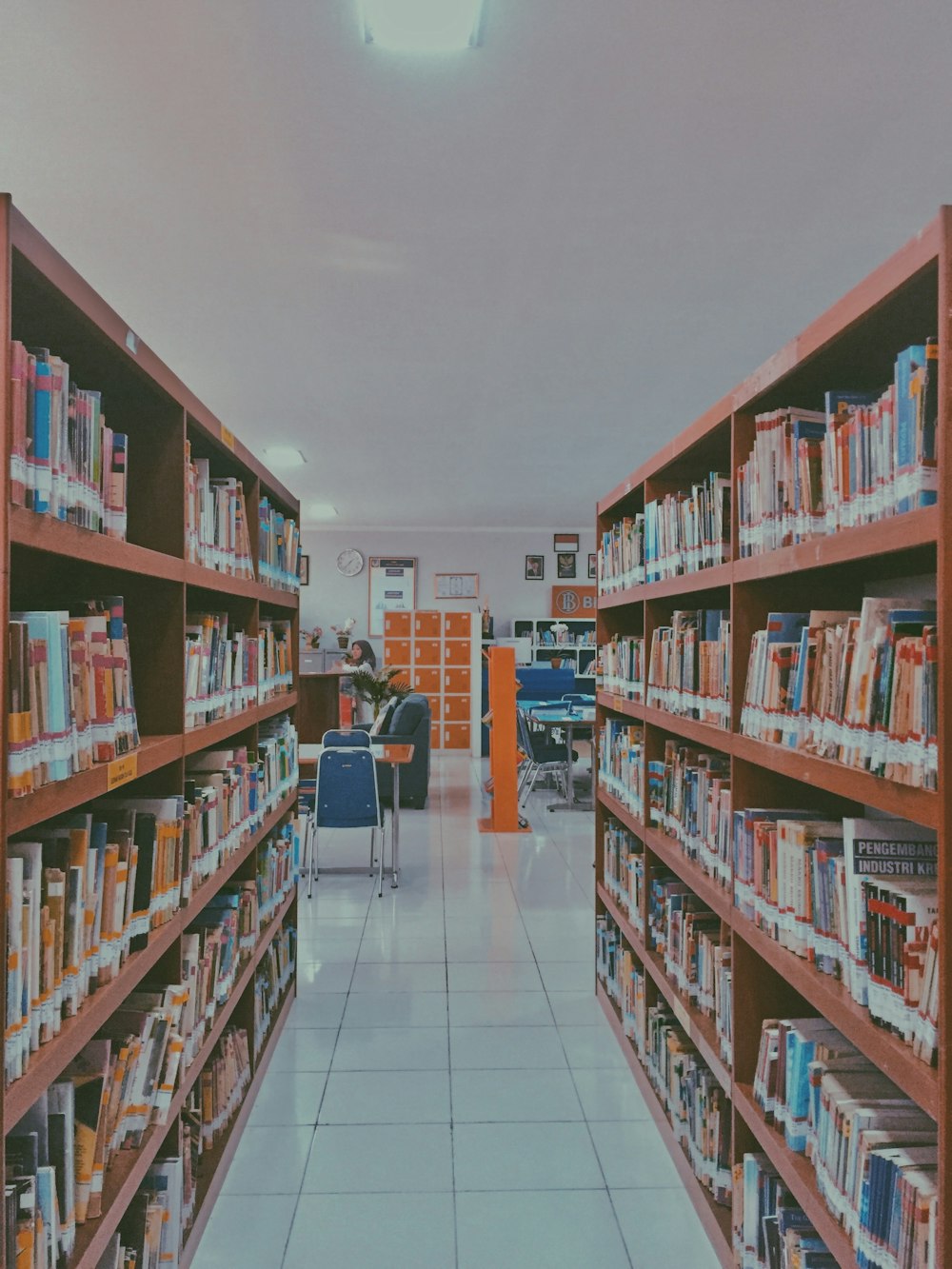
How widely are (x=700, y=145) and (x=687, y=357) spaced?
2.18 metres

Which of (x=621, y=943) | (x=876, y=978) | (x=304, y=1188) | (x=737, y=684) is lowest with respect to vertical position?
(x=304, y=1188)

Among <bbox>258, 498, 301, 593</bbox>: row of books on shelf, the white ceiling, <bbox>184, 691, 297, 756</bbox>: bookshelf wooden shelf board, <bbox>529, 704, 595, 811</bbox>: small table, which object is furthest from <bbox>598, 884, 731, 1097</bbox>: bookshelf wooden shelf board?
<bbox>529, 704, 595, 811</bbox>: small table

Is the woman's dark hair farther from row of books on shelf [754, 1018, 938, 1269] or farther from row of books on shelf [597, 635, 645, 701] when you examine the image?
row of books on shelf [754, 1018, 938, 1269]

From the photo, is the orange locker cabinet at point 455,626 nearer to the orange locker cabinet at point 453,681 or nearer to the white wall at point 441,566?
the orange locker cabinet at point 453,681

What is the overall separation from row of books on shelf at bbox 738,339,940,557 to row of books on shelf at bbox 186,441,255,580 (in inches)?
52.7

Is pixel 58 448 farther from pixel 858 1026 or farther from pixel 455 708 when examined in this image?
pixel 455 708

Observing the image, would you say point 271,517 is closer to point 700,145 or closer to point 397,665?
point 700,145

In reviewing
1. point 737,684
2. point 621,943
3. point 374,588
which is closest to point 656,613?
point 737,684

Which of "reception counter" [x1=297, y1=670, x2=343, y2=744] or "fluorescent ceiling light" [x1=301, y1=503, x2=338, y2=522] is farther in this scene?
"fluorescent ceiling light" [x1=301, y1=503, x2=338, y2=522]

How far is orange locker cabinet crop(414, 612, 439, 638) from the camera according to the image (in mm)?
11023

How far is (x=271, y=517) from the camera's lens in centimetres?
324

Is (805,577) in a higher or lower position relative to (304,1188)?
higher

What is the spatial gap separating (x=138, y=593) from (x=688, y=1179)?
2099 millimetres

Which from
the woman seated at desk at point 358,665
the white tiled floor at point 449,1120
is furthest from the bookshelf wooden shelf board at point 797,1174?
the woman seated at desk at point 358,665
